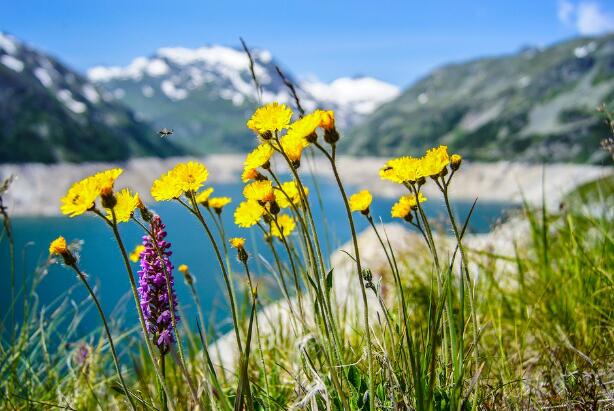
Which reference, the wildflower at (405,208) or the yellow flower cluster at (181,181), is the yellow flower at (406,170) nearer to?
the wildflower at (405,208)

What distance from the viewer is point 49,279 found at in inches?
1753

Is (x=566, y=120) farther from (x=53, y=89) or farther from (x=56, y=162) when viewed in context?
(x=53, y=89)

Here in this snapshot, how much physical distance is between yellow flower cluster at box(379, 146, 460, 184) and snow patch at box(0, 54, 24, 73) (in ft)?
695

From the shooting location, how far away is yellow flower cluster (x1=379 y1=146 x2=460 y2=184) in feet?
5.44

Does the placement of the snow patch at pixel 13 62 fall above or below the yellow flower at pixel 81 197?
above

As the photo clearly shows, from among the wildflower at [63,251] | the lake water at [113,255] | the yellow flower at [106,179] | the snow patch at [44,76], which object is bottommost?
the lake water at [113,255]

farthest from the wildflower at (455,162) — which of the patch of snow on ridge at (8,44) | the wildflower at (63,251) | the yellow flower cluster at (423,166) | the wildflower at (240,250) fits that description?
the patch of snow on ridge at (8,44)

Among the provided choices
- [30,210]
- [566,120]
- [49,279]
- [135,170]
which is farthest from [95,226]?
[566,120]

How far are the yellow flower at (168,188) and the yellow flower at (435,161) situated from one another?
0.82 m

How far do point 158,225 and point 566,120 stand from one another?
187m

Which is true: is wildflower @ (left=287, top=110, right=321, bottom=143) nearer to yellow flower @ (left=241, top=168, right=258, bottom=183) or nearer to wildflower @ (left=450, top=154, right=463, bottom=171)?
yellow flower @ (left=241, top=168, right=258, bottom=183)

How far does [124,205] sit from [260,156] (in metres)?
0.49

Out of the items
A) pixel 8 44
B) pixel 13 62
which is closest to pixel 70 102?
pixel 13 62

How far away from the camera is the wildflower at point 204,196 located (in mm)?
2120
